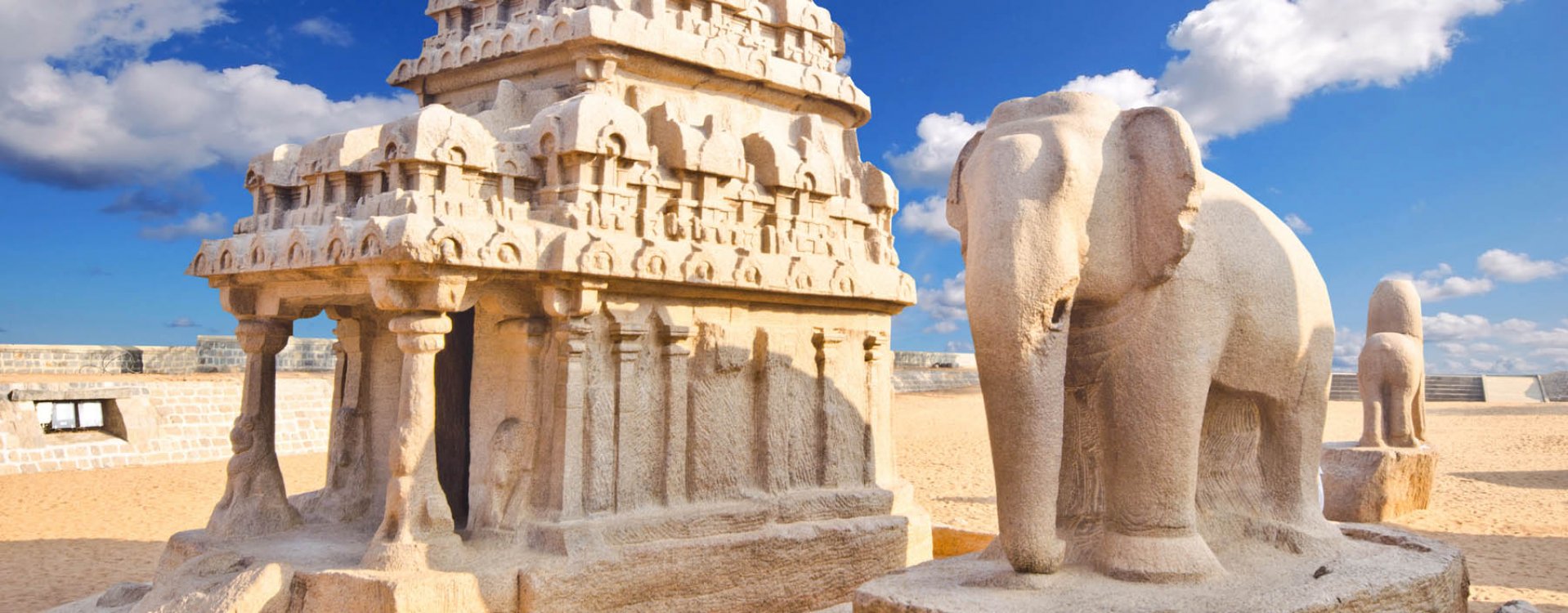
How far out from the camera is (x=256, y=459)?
7.13m

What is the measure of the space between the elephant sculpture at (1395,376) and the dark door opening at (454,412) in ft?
28.9

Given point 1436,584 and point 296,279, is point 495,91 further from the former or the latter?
point 1436,584

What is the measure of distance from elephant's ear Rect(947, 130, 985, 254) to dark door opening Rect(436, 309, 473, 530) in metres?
4.42

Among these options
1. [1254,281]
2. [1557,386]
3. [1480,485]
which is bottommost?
[1480,485]

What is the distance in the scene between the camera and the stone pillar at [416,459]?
19.3 ft

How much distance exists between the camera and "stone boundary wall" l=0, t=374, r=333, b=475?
1443 cm

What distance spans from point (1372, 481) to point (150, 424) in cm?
1567

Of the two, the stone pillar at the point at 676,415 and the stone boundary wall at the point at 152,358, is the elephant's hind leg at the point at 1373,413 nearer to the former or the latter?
the stone pillar at the point at 676,415

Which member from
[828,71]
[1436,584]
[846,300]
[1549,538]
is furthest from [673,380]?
[1549,538]

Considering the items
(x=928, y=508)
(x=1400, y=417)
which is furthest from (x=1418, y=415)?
(x=928, y=508)

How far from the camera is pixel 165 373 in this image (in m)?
20.3

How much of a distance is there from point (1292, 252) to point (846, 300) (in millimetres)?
3497

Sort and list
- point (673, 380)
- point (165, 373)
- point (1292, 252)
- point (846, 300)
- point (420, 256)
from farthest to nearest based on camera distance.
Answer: point (165, 373)
point (846, 300)
point (673, 380)
point (420, 256)
point (1292, 252)

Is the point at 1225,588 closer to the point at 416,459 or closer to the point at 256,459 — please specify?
the point at 416,459
